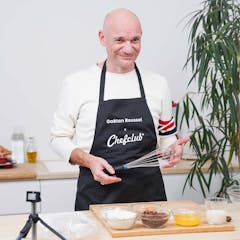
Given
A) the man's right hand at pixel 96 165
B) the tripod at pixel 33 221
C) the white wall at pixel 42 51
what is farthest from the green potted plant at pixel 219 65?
the tripod at pixel 33 221

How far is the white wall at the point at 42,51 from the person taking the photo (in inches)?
140

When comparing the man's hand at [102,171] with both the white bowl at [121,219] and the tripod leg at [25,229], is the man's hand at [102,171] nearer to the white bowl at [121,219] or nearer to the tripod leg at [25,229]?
the white bowl at [121,219]

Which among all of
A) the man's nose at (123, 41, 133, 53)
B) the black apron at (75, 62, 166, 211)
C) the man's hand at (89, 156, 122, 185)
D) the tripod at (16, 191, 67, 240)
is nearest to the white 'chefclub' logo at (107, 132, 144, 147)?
the black apron at (75, 62, 166, 211)

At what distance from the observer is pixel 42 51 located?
11.8 ft

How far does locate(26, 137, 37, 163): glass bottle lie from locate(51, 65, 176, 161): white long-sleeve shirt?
1035 mm

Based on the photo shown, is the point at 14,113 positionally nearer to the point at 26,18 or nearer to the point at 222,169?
the point at 26,18

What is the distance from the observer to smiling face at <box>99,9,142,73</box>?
2.42 m

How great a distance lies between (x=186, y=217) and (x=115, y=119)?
728mm

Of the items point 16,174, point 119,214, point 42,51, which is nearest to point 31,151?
point 16,174

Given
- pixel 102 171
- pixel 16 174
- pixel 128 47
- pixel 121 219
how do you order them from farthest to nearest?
pixel 16 174 → pixel 128 47 → pixel 102 171 → pixel 121 219

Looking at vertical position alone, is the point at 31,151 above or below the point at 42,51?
below

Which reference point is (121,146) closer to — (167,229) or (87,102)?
(87,102)

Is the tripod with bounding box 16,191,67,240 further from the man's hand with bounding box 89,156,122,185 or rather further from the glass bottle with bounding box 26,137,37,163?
the glass bottle with bounding box 26,137,37,163

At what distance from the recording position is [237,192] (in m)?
2.22
